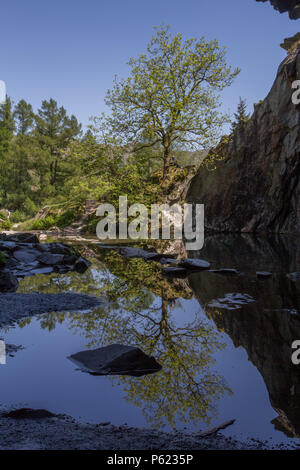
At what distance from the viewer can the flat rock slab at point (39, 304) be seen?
4.37m

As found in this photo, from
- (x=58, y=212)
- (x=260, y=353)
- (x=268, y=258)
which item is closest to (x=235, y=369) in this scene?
(x=260, y=353)

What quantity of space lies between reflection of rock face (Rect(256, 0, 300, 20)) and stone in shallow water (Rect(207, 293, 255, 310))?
1198 inches

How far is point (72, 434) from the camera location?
1.88 metres

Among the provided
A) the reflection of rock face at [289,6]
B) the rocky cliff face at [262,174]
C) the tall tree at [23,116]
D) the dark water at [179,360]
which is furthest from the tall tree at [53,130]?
the dark water at [179,360]

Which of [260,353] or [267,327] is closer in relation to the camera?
[260,353]

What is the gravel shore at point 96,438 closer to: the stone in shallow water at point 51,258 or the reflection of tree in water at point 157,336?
the reflection of tree in water at point 157,336

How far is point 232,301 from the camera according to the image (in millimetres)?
4949

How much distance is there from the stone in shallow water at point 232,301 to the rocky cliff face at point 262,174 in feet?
54.7

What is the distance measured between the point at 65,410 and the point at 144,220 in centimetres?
1655

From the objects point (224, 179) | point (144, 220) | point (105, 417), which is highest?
point (224, 179)
